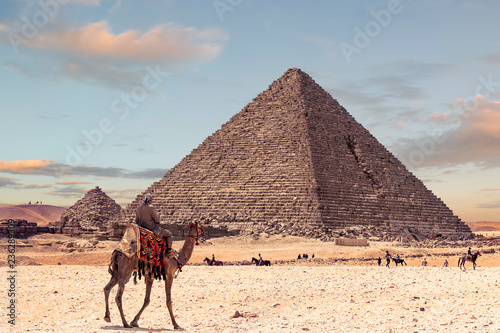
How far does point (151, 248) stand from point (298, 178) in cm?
4766

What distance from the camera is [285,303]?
11.8 metres

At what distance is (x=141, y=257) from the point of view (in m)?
9.77

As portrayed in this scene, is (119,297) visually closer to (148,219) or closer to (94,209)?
(148,219)

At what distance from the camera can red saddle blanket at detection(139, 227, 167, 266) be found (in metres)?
9.80

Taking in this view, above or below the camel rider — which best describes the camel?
below

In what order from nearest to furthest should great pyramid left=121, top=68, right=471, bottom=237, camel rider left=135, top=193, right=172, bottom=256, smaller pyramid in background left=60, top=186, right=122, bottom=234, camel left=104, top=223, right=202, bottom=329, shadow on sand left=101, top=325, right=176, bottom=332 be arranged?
shadow on sand left=101, top=325, right=176, bottom=332 → camel left=104, top=223, right=202, bottom=329 → camel rider left=135, top=193, right=172, bottom=256 → great pyramid left=121, top=68, right=471, bottom=237 → smaller pyramid in background left=60, top=186, right=122, bottom=234

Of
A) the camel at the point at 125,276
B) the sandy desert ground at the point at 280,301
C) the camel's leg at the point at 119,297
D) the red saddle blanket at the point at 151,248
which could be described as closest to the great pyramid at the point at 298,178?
the sandy desert ground at the point at 280,301

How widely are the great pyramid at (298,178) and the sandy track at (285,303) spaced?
114 feet

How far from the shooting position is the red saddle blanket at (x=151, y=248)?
980cm

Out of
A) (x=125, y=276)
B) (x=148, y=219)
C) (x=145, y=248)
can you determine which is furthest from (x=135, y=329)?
(x=148, y=219)

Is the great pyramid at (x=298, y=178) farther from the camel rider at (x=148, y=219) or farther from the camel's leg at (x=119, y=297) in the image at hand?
the camel's leg at (x=119, y=297)

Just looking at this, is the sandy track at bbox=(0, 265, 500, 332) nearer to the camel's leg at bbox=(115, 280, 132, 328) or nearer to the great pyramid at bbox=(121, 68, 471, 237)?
the camel's leg at bbox=(115, 280, 132, 328)

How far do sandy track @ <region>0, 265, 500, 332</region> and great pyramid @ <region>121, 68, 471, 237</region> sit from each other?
34.8m

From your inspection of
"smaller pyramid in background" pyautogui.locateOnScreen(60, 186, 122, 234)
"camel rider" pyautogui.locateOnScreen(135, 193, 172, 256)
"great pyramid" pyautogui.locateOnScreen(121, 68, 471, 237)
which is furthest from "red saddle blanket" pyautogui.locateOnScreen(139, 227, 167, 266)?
"smaller pyramid in background" pyautogui.locateOnScreen(60, 186, 122, 234)
